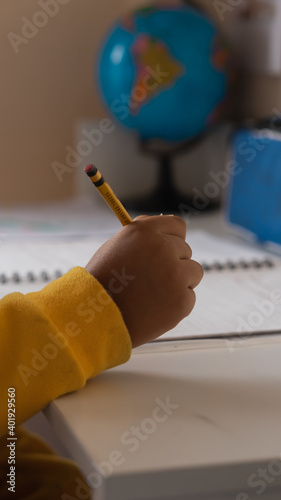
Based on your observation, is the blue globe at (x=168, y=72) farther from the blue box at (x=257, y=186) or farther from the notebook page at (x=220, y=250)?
the notebook page at (x=220, y=250)

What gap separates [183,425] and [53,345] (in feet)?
0.37

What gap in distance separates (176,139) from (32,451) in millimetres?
714

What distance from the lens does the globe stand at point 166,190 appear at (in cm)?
125

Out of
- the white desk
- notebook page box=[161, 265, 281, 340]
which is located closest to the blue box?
notebook page box=[161, 265, 281, 340]

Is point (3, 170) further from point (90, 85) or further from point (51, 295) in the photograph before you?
point (51, 295)

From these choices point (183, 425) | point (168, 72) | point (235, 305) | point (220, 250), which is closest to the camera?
point (183, 425)

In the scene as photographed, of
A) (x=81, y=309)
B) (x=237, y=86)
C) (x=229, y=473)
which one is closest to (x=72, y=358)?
(x=81, y=309)

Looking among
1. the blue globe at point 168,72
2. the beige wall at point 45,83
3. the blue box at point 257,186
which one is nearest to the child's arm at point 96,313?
the blue box at point 257,186

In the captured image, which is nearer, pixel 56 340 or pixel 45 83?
pixel 56 340

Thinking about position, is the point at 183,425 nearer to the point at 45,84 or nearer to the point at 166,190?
the point at 166,190

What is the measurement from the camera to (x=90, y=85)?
5.58 ft

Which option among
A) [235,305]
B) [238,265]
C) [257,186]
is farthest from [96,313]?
[257,186]

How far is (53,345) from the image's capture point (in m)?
0.51

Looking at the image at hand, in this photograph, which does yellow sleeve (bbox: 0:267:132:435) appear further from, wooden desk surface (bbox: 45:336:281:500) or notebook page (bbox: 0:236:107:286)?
notebook page (bbox: 0:236:107:286)
